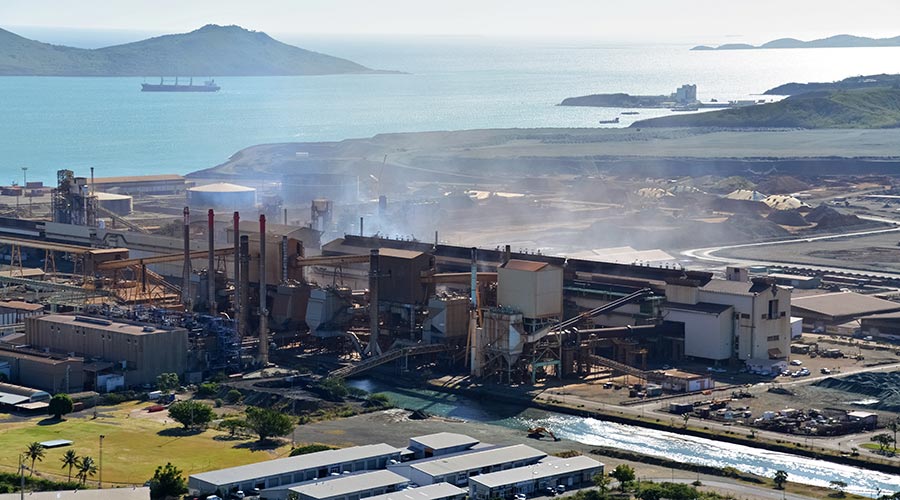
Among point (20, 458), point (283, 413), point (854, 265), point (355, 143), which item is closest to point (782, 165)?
point (355, 143)

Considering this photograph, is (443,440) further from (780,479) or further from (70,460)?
(70,460)

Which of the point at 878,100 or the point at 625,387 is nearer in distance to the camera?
the point at 625,387

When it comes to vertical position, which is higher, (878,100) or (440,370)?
(878,100)

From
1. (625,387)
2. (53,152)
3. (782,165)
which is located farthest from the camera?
(53,152)

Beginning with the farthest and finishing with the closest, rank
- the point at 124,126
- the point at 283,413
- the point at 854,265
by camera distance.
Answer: the point at 124,126 < the point at 854,265 < the point at 283,413

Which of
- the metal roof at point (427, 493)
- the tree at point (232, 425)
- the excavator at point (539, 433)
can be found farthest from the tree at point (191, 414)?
the metal roof at point (427, 493)

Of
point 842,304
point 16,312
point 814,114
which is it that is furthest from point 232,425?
point 814,114

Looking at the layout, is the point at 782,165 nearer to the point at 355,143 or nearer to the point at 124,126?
the point at 355,143
